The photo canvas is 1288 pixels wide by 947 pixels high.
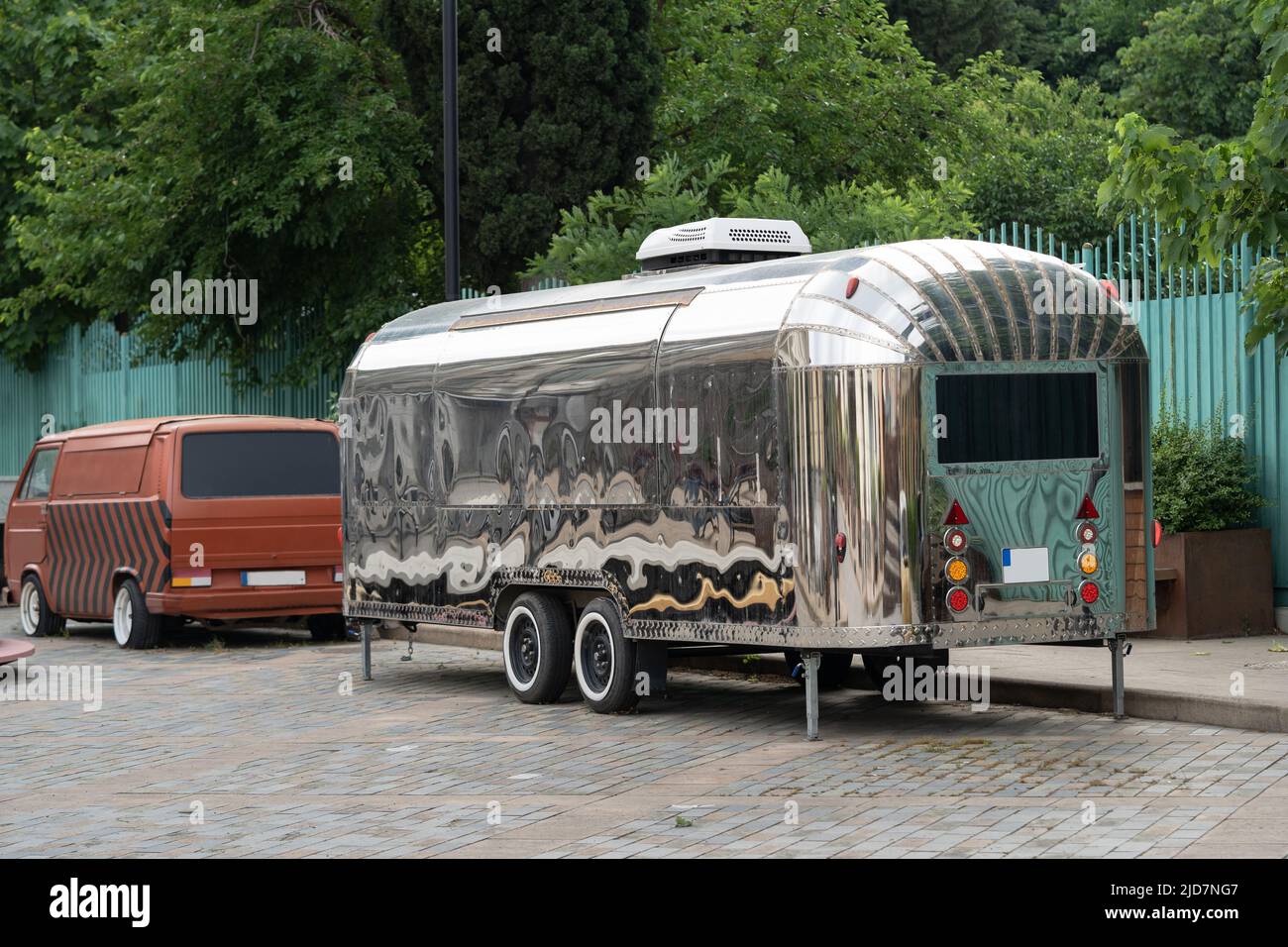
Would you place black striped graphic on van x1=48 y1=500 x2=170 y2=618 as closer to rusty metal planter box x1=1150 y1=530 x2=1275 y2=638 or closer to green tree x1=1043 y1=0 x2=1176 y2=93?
rusty metal planter box x1=1150 y1=530 x2=1275 y2=638


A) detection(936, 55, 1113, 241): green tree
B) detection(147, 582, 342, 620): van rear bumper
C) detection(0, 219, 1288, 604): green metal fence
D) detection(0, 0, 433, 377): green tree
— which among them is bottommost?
detection(147, 582, 342, 620): van rear bumper

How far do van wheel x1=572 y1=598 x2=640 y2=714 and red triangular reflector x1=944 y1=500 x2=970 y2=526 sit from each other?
2.36 meters

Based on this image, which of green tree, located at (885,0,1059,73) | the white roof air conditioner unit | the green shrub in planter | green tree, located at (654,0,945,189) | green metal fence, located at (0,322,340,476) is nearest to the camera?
the white roof air conditioner unit

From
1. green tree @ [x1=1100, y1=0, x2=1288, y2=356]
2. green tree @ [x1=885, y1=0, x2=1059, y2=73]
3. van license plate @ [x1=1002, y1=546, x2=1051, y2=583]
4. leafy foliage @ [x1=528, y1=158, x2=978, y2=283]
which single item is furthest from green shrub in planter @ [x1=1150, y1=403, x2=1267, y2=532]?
green tree @ [x1=885, y1=0, x2=1059, y2=73]

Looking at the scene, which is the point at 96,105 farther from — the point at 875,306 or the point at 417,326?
the point at 875,306

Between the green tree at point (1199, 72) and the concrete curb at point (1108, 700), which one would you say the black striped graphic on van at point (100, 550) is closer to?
the concrete curb at point (1108, 700)

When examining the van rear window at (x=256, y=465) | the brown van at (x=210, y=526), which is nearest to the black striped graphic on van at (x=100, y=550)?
the brown van at (x=210, y=526)

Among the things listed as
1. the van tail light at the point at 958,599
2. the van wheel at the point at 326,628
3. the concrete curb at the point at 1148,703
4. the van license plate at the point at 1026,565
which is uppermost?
the van license plate at the point at 1026,565

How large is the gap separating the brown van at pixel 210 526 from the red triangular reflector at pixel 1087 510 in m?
8.67

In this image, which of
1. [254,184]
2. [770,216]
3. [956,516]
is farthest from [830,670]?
[254,184]

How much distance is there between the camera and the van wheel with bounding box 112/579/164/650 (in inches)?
Result: 729

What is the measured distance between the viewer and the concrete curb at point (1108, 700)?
37.0ft
